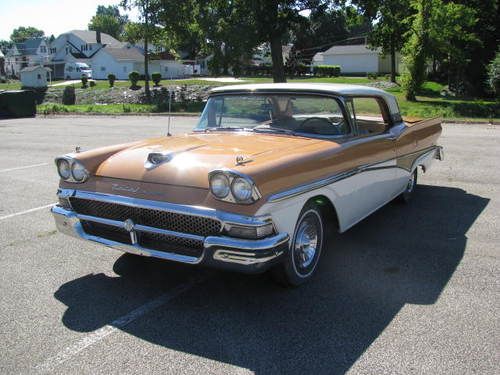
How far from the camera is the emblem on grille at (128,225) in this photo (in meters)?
3.93

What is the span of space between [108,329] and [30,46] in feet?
376

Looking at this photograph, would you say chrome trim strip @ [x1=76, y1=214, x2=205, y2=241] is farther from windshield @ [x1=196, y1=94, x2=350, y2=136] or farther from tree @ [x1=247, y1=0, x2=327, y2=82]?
tree @ [x1=247, y1=0, x2=327, y2=82]

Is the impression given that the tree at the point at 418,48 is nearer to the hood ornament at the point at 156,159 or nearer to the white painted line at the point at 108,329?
the hood ornament at the point at 156,159

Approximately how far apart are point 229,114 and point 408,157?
7.59 ft

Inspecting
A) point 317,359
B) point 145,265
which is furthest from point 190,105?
point 317,359

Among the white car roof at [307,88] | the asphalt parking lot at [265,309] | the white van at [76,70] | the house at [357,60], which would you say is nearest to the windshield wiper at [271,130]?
the white car roof at [307,88]

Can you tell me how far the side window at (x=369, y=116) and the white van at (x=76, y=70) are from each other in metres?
77.6

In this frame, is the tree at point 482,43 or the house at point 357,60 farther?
the house at point 357,60

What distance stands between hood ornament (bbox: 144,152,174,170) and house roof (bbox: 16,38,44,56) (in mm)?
111347

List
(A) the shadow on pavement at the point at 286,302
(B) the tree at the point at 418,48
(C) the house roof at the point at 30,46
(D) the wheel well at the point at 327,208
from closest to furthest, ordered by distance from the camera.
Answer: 1. (A) the shadow on pavement at the point at 286,302
2. (D) the wheel well at the point at 327,208
3. (B) the tree at the point at 418,48
4. (C) the house roof at the point at 30,46

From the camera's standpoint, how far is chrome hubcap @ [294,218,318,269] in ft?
13.4

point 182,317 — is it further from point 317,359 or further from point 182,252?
point 317,359

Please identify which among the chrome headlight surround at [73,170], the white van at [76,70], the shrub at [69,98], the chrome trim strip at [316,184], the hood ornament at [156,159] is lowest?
the chrome trim strip at [316,184]

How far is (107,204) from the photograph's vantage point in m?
4.15
